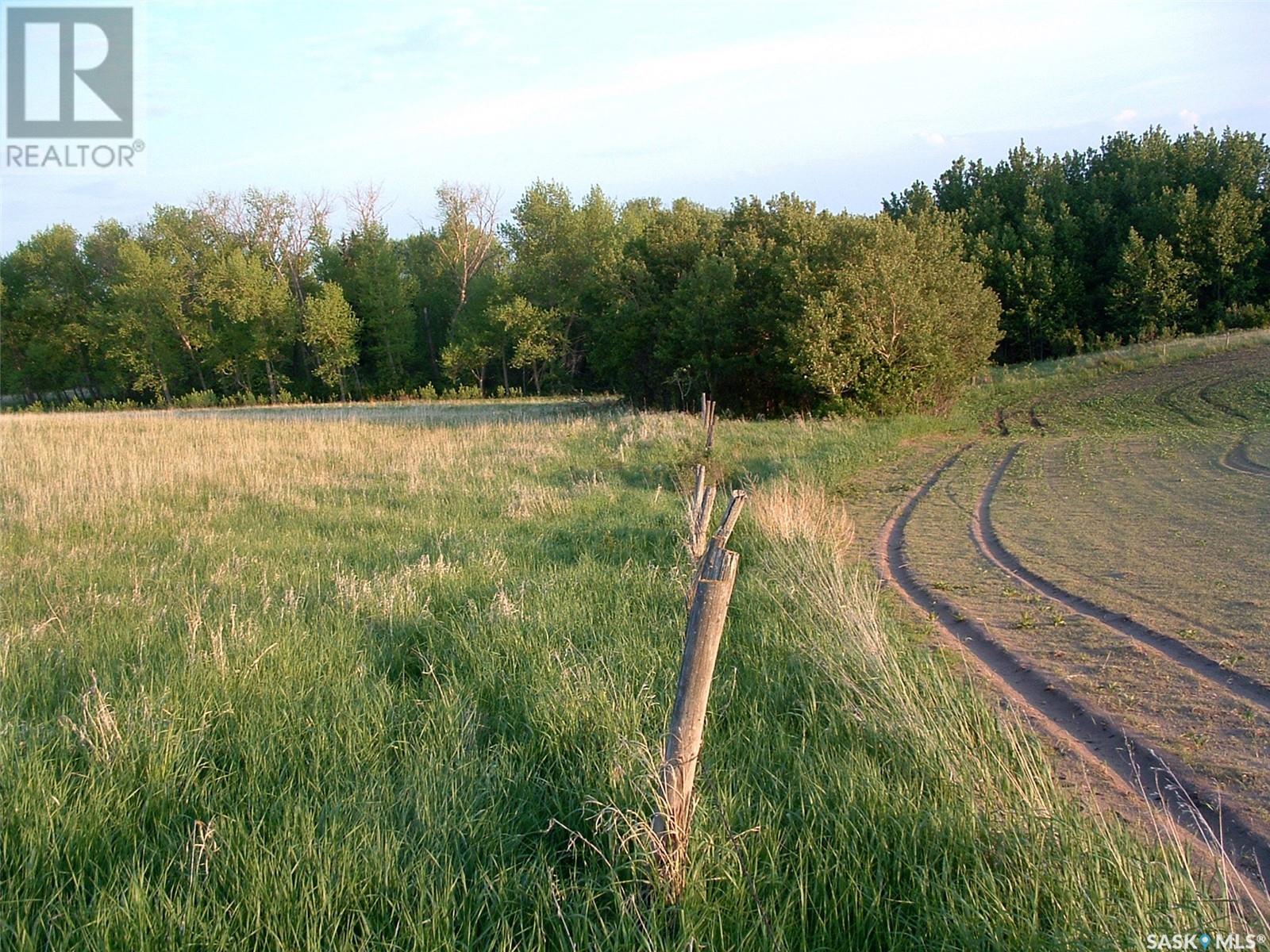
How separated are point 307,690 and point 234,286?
204ft

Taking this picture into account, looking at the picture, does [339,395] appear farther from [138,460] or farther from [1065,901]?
[1065,901]

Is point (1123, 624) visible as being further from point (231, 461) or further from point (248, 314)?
point (248, 314)

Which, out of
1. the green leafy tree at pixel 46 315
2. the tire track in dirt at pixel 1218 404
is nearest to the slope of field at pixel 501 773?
the tire track in dirt at pixel 1218 404

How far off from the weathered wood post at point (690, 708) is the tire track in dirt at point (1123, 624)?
4.19 m

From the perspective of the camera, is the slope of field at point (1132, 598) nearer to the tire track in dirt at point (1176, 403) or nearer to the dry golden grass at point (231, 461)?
the tire track in dirt at point (1176, 403)

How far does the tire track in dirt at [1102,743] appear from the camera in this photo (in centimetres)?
417

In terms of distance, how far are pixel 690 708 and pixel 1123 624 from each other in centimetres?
539

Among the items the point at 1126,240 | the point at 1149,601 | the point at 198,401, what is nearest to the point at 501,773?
the point at 1149,601

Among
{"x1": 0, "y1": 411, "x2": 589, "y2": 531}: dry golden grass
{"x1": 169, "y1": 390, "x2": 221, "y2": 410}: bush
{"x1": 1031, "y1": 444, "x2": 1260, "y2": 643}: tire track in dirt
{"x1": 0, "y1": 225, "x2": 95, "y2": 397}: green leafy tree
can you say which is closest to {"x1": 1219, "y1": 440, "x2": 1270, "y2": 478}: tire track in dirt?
{"x1": 1031, "y1": 444, "x2": 1260, "y2": 643}: tire track in dirt

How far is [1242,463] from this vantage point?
15.5 meters

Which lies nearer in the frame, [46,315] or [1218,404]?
[1218,404]

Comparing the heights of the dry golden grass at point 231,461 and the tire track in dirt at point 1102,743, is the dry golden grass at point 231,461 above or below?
above

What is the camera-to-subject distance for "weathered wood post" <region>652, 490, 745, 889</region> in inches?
136

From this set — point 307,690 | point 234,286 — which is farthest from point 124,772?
point 234,286
